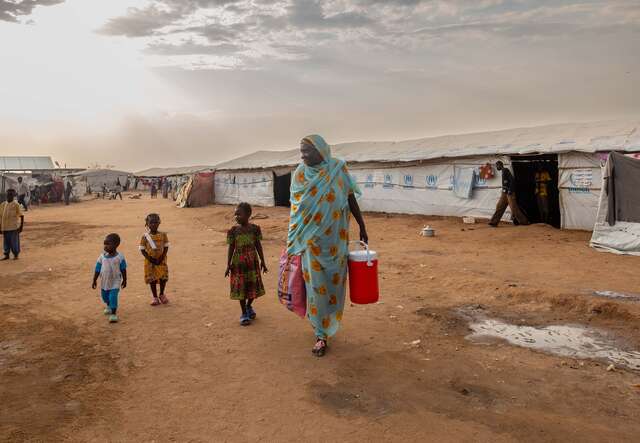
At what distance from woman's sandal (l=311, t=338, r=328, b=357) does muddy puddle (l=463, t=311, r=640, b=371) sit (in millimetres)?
1403

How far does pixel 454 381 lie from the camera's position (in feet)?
10.7

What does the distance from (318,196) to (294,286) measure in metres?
0.83

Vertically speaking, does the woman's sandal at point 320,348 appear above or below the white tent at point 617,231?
below

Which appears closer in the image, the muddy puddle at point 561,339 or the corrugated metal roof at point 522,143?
the muddy puddle at point 561,339

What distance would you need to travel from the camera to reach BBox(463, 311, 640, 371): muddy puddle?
372 centimetres

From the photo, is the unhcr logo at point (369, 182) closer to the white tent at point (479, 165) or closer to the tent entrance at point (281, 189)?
the white tent at point (479, 165)

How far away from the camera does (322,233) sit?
3.76 m

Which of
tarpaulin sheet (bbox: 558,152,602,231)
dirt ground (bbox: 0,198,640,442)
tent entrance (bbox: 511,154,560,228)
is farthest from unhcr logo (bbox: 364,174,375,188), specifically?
dirt ground (bbox: 0,198,640,442)

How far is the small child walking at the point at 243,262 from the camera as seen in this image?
15.2ft

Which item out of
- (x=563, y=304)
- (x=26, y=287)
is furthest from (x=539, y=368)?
(x=26, y=287)

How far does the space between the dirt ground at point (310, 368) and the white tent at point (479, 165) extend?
4.67m

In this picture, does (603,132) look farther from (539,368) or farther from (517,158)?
(539,368)

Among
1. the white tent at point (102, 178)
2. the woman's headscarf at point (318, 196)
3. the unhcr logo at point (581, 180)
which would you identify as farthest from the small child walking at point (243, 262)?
the white tent at point (102, 178)

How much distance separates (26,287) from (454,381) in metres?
6.19
